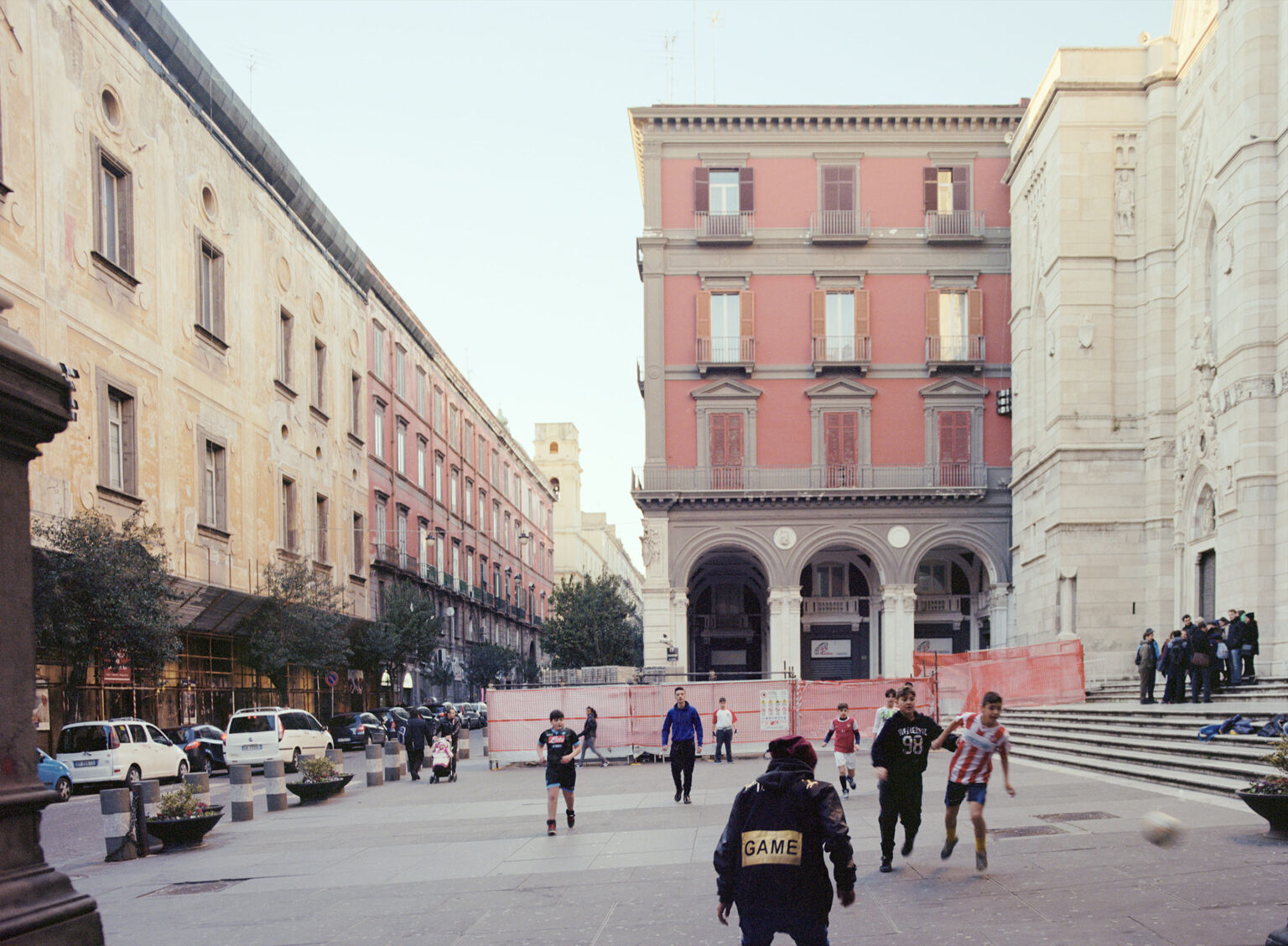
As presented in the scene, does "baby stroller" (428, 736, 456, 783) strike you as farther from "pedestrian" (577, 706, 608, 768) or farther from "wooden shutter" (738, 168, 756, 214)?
"wooden shutter" (738, 168, 756, 214)

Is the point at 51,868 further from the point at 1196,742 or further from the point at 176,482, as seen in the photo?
the point at 176,482

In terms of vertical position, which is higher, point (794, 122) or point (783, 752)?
point (794, 122)

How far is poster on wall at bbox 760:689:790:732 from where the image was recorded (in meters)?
27.9

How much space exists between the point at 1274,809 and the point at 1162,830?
189 cm

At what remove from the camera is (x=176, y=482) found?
29.5 meters

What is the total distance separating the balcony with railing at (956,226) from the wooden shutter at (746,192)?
20.5 ft

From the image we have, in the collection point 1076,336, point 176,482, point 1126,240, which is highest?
point 1126,240

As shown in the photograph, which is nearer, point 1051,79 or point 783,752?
point 783,752

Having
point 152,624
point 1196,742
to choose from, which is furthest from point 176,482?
point 1196,742

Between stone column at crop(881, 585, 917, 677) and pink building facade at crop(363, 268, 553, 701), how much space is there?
64.5 ft

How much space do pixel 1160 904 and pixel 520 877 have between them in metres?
5.73

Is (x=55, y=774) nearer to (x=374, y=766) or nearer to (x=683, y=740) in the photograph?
(x=374, y=766)

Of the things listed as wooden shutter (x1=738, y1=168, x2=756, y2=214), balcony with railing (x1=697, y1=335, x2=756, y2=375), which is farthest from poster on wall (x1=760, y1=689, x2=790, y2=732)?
wooden shutter (x1=738, y1=168, x2=756, y2=214)

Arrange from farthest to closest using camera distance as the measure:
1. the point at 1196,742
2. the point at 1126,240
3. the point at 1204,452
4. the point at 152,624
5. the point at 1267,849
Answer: the point at 1126,240, the point at 1204,452, the point at 152,624, the point at 1196,742, the point at 1267,849
